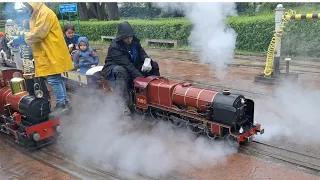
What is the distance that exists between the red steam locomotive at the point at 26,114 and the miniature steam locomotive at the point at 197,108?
5.06 feet

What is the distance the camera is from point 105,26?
851 inches

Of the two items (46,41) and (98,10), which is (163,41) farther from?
(98,10)

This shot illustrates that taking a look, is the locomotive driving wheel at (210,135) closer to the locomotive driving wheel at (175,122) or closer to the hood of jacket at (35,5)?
the locomotive driving wheel at (175,122)

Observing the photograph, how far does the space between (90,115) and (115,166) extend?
2.34 metres

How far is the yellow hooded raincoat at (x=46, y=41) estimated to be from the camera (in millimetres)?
5270

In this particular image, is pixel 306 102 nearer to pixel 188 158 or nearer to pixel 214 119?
pixel 214 119

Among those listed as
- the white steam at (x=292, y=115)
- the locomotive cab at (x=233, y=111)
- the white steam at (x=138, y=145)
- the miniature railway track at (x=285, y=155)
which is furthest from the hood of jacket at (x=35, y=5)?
the white steam at (x=292, y=115)

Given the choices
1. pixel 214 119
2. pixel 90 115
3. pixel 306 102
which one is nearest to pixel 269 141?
pixel 214 119

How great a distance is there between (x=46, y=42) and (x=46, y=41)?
0.02m

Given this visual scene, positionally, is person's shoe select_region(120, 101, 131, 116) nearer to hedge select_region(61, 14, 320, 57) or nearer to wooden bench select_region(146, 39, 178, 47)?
hedge select_region(61, 14, 320, 57)

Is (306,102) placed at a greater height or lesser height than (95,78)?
lesser

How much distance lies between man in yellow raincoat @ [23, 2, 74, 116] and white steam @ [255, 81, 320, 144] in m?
3.43

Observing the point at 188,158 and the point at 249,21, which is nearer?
the point at 188,158

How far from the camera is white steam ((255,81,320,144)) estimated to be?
5.19 m
